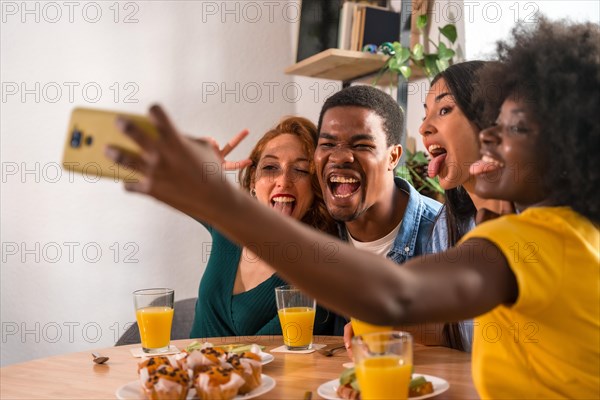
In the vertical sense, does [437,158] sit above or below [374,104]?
below

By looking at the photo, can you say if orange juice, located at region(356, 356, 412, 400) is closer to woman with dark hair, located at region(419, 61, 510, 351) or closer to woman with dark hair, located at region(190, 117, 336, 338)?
woman with dark hair, located at region(419, 61, 510, 351)

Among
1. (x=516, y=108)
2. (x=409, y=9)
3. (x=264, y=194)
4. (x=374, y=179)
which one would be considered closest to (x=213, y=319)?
(x=264, y=194)

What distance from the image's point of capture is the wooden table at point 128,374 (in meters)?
1.23

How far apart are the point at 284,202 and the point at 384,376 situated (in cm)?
115

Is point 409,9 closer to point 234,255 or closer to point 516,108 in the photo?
point 234,255

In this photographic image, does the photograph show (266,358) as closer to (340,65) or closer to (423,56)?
(423,56)

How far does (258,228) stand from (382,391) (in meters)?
0.49

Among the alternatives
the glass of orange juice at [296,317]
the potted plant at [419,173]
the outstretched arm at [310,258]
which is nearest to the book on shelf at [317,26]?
the potted plant at [419,173]

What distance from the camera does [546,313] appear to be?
2.67ft

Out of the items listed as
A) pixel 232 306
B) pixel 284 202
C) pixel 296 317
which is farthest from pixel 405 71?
pixel 296 317

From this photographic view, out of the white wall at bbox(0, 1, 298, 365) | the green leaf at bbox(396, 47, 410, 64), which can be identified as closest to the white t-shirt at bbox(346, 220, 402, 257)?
the green leaf at bbox(396, 47, 410, 64)

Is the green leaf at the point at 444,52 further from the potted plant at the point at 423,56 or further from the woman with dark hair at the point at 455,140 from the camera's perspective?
the woman with dark hair at the point at 455,140

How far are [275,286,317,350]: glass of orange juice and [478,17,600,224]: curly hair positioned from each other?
0.81 m

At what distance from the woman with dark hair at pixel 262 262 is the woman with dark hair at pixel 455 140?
1.49ft
